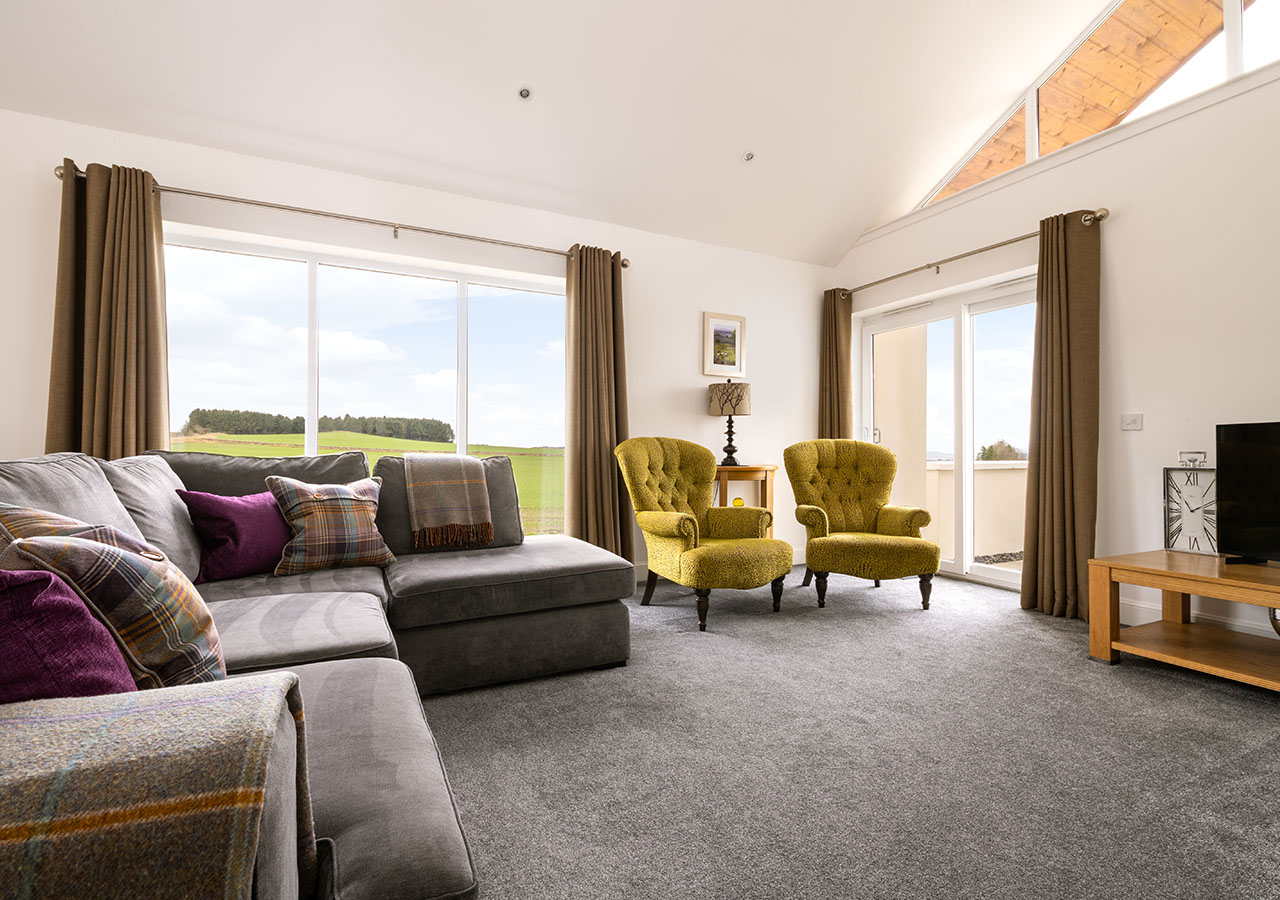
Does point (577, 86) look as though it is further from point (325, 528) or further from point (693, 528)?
point (325, 528)

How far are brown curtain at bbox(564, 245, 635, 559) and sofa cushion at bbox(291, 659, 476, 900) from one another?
2.67 m

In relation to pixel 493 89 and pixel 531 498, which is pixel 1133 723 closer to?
pixel 531 498

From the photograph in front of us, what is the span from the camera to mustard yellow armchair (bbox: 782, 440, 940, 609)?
11.7 feet

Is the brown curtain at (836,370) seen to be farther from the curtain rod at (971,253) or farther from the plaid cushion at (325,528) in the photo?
the plaid cushion at (325,528)

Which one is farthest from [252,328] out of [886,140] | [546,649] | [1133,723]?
[1133,723]

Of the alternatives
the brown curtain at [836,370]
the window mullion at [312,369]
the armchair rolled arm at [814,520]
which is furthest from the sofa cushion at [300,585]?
the brown curtain at [836,370]

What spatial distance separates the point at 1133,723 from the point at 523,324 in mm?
3695

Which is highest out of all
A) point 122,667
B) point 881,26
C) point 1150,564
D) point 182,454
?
point 881,26

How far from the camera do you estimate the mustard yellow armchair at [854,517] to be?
3564 millimetres

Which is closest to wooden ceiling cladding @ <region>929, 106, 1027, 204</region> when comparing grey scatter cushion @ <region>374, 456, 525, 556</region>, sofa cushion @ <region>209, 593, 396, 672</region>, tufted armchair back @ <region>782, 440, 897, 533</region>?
tufted armchair back @ <region>782, 440, 897, 533</region>

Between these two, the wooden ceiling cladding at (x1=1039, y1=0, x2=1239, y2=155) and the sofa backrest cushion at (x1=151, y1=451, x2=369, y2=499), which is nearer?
the sofa backrest cushion at (x1=151, y1=451, x2=369, y2=499)

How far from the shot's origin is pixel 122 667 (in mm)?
790

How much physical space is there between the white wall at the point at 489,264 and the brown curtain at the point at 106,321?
18 cm

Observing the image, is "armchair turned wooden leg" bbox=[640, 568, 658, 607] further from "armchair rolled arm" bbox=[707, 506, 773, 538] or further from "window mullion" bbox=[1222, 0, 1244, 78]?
"window mullion" bbox=[1222, 0, 1244, 78]
